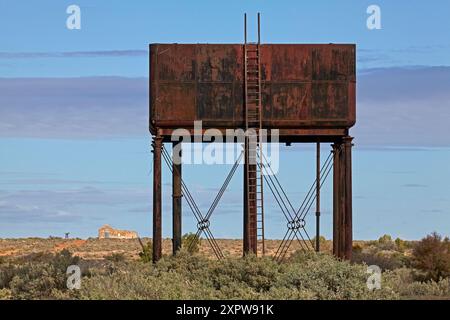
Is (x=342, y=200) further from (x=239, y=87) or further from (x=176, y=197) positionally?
(x=176, y=197)

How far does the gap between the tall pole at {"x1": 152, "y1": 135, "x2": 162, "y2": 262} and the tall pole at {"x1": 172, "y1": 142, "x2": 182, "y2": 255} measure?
0.88m

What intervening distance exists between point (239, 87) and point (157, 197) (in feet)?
13.7

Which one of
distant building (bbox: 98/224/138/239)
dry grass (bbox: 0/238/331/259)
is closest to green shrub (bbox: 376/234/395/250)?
dry grass (bbox: 0/238/331/259)

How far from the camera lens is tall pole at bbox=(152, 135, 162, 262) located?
31.0 metres

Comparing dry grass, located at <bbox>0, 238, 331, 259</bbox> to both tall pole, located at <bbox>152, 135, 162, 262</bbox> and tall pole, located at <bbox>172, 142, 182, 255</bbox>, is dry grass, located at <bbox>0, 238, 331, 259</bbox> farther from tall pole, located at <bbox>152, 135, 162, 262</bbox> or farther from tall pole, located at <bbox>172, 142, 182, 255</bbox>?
tall pole, located at <bbox>152, 135, 162, 262</bbox>

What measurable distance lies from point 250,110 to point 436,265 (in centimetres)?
910

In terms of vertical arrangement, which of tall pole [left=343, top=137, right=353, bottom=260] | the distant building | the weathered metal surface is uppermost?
the weathered metal surface

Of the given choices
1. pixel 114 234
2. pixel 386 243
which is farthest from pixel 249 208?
pixel 114 234

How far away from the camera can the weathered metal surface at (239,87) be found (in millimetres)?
31156

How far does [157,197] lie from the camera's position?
31.1 metres

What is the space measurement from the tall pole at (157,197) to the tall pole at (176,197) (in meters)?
0.88
